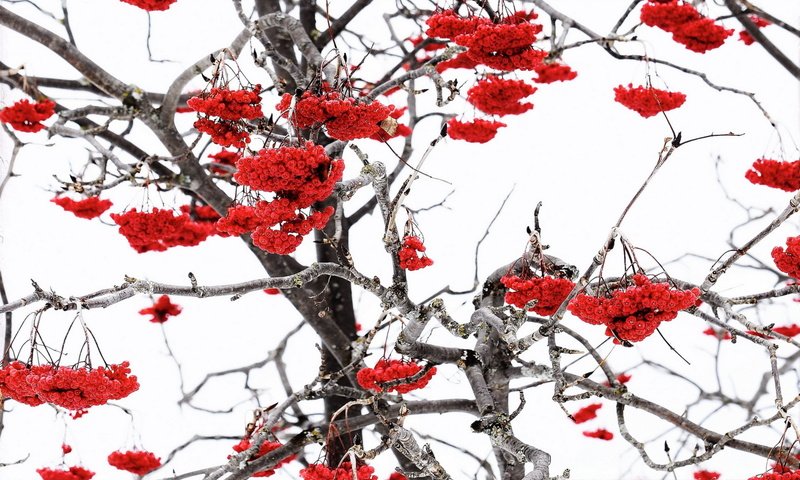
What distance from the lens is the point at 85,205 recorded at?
2.62m

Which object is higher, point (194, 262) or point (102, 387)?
point (194, 262)

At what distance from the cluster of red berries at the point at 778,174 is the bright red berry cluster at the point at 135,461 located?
6.59ft

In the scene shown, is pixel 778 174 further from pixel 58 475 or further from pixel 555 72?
pixel 58 475

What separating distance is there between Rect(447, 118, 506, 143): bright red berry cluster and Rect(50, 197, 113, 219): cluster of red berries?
1.15 meters

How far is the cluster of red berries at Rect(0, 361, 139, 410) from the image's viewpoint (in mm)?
1328

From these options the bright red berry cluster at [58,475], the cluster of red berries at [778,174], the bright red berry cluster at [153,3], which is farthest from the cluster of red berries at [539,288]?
the bright red berry cluster at [58,475]

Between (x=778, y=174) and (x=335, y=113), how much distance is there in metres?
1.62

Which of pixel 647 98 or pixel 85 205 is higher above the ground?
pixel 85 205

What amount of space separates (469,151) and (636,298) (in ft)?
9.67

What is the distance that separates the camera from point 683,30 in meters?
2.29

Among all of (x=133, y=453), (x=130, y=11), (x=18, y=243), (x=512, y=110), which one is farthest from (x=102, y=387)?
(x=130, y=11)

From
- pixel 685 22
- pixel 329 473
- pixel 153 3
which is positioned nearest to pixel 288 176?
pixel 329 473

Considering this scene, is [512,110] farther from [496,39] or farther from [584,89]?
[584,89]

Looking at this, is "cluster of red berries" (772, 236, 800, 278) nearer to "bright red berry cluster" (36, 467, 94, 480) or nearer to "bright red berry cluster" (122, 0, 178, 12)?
"bright red berry cluster" (122, 0, 178, 12)
